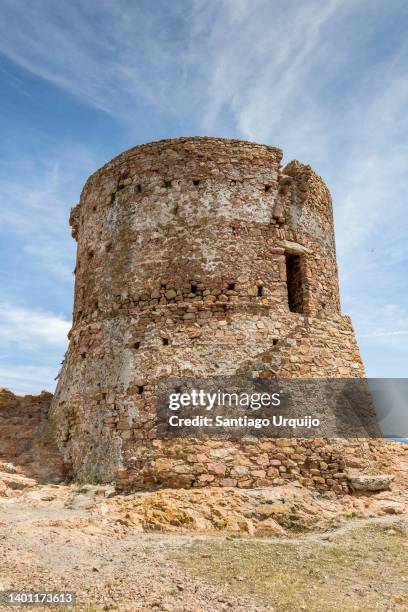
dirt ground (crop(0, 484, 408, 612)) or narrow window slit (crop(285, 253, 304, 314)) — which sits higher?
narrow window slit (crop(285, 253, 304, 314))

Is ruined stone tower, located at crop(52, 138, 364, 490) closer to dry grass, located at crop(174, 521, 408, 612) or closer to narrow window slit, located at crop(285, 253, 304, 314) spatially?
narrow window slit, located at crop(285, 253, 304, 314)

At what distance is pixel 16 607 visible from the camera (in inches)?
165

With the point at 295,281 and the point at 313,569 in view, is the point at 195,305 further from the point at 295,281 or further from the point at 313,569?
the point at 313,569

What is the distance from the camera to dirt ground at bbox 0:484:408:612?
15.1ft

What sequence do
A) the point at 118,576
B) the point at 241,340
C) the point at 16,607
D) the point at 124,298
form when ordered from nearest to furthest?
1. the point at 16,607
2. the point at 118,576
3. the point at 241,340
4. the point at 124,298

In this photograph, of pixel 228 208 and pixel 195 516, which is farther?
pixel 228 208

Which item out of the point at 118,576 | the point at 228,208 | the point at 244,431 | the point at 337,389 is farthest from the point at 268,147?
the point at 118,576

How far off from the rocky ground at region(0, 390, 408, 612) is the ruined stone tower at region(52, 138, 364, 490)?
0.67m

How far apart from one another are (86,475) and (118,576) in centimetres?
514

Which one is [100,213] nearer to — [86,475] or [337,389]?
[86,475]

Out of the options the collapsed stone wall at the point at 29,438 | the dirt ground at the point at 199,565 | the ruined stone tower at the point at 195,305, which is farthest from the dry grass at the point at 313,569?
the collapsed stone wall at the point at 29,438

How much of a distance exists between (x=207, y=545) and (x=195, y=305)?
16.3 feet

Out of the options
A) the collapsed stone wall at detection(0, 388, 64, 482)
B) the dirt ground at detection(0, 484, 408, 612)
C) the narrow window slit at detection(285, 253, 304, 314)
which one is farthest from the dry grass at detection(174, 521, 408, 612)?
the collapsed stone wall at detection(0, 388, 64, 482)

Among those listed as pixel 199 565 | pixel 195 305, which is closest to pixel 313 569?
pixel 199 565
